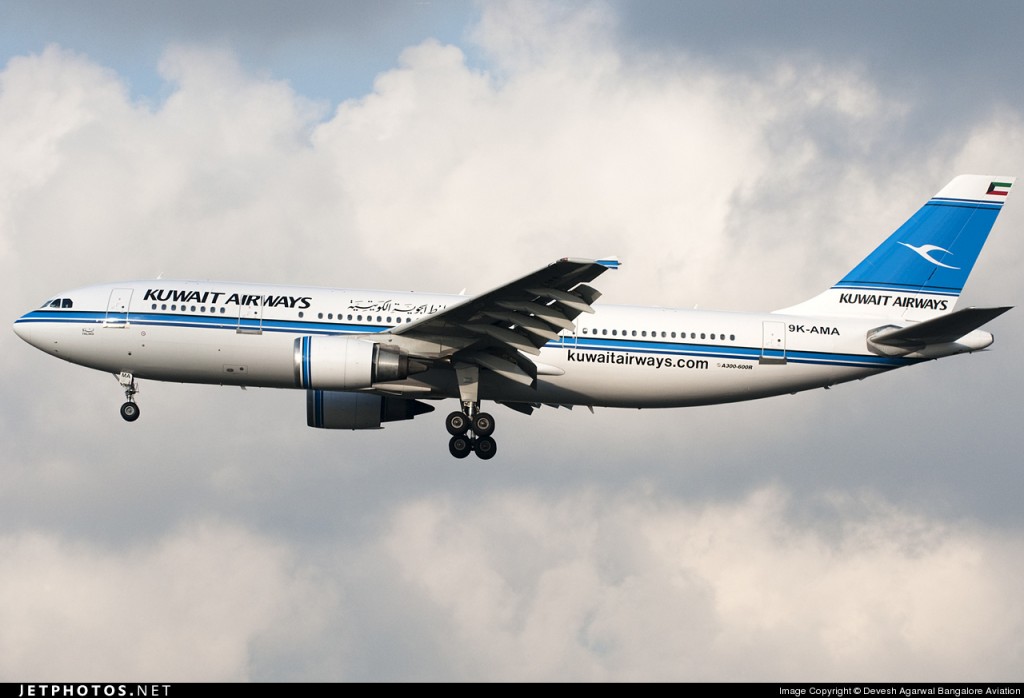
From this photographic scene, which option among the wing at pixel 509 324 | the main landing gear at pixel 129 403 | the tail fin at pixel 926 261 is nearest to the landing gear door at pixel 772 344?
the tail fin at pixel 926 261

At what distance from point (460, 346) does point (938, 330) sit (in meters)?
14.5

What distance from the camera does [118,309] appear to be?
4312 cm

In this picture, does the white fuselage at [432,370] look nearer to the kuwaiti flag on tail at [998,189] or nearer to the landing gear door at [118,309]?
the landing gear door at [118,309]

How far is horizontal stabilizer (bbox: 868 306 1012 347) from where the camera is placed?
4078 centimetres

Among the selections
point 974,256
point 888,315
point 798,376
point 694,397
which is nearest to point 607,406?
point 694,397

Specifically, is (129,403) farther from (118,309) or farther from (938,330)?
(938,330)

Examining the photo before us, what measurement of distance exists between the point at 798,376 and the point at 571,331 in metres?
8.18

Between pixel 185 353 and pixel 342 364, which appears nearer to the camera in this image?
pixel 342 364

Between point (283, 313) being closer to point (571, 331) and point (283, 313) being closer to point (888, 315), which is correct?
point (571, 331)

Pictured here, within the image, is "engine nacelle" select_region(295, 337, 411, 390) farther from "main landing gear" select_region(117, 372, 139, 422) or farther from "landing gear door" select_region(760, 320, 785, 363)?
"landing gear door" select_region(760, 320, 785, 363)

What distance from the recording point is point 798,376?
44.6 m

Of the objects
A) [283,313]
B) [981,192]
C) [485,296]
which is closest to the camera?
[485,296]

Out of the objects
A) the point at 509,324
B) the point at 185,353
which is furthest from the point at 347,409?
the point at 509,324

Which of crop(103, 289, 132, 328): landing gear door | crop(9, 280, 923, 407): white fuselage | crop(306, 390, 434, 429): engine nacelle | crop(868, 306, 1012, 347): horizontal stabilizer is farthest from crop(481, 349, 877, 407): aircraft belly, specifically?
crop(103, 289, 132, 328): landing gear door
